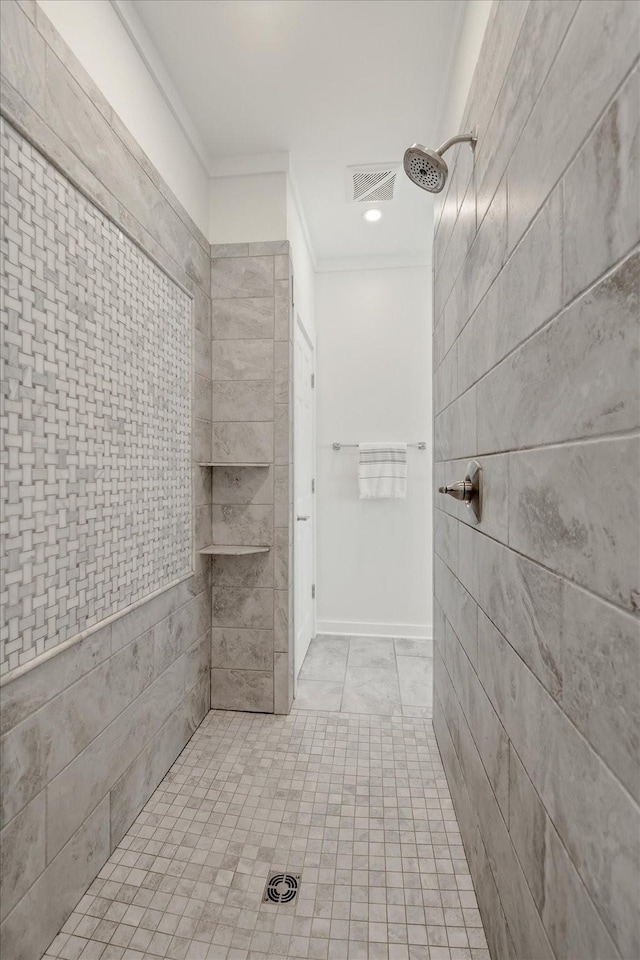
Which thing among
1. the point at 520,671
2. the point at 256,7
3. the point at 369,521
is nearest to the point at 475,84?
the point at 256,7

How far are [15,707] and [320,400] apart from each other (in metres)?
2.66

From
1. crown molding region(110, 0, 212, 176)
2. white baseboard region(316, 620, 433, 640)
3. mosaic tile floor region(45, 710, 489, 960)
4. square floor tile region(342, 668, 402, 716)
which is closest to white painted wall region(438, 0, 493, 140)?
crown molding region(110, 0, 212, 176)

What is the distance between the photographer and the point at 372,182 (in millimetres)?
2406

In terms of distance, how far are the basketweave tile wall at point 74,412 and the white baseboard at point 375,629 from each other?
186 cm

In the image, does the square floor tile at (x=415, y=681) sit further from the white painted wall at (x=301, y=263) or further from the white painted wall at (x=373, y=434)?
the white painted wall at (x=301, y=263)

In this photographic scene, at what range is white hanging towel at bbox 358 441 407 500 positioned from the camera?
10.6 ft

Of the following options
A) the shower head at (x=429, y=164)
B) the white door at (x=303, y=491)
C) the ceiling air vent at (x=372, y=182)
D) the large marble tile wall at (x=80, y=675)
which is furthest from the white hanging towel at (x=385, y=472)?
the shower head at (x=429, y=164)

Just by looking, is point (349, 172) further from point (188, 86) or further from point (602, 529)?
point (602, 529)

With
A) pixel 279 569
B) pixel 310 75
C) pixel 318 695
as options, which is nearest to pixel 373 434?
pixel 279 569

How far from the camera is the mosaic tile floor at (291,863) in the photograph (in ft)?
3.74

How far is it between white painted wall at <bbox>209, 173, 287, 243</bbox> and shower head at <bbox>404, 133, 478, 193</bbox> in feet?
3.08

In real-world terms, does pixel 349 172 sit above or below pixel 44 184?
above

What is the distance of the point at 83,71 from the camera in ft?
4.13

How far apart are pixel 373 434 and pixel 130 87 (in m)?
2.26
